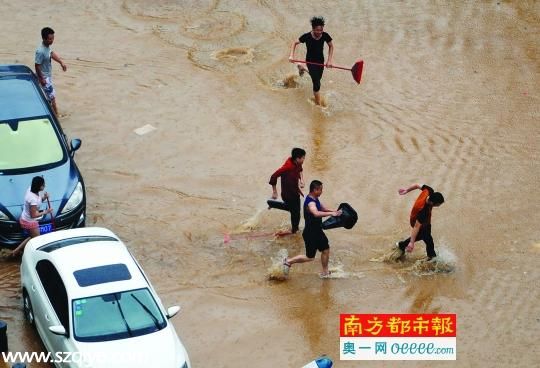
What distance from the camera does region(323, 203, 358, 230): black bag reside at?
11.0m

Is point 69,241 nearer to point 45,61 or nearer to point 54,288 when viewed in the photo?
point 54,288

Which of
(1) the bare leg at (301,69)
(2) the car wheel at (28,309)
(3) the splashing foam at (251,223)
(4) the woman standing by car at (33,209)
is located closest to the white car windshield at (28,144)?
(4) the woman standing by car at (33,209)

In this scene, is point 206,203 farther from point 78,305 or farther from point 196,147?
point 78,305

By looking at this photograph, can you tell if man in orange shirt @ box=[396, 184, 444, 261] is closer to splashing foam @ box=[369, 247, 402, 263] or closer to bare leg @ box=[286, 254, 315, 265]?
splashing foam @ box=[369, 247, 402, 263]

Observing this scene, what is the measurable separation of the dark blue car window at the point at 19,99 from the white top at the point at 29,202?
2.07 m

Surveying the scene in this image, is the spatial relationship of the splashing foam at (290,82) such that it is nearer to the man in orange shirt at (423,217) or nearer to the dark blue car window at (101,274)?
the man in orange shirt at (423,217)

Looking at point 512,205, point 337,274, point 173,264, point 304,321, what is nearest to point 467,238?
point 512,205

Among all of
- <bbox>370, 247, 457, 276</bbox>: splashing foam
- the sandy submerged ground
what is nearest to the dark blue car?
the sandy submerged ground

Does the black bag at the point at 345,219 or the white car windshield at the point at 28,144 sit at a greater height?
the white car windshield at the point at 28,144

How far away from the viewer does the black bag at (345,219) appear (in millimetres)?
11000

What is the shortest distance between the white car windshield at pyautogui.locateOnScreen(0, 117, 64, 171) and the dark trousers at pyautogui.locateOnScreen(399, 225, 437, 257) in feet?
15.6

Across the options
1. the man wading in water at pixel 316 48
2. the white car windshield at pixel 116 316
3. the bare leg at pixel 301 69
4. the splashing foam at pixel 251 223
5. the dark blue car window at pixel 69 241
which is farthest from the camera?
the bare leg at pixel 301 69

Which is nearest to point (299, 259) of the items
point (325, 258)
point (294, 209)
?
point (325, 258)

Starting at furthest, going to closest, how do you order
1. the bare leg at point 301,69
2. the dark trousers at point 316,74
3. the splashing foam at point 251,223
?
the bare leg at point 301,69, the dark trousers at point 316,74, the splashing foam at point 251,223
